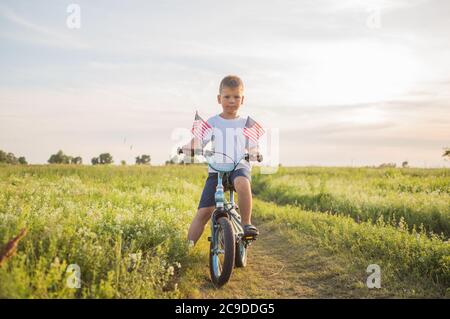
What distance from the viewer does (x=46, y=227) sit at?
5.33 m

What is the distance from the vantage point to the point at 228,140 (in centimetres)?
613

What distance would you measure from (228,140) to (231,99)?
59 centimetres

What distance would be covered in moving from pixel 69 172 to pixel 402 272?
15.5 metres

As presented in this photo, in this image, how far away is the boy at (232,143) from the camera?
5.99 meters

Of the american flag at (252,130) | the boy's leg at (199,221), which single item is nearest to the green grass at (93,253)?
the boy's leg at (199,221)

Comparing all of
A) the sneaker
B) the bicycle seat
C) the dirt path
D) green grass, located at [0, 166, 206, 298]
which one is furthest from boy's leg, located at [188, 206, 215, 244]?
the sneaker

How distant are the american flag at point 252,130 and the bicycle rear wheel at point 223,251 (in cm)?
132

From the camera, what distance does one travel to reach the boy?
599cm

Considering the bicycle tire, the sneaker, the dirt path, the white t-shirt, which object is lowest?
the dirt path

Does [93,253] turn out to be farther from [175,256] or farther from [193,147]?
[193,147]

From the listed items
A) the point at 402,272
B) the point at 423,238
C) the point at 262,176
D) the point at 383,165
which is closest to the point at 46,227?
the point at 402,272

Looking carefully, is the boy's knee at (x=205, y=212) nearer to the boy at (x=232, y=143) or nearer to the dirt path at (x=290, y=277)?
the boy at (x=232, y=143)

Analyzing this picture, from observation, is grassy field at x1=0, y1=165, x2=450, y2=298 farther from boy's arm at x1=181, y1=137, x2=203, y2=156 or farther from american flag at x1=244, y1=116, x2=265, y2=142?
american flag at x1=244, y1=116, x2=265, y2=142
